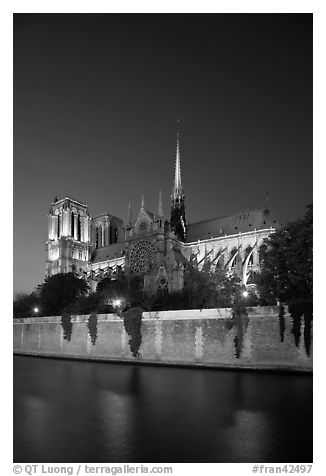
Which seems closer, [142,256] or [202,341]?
[202,341]

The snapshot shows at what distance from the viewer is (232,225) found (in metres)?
40.5

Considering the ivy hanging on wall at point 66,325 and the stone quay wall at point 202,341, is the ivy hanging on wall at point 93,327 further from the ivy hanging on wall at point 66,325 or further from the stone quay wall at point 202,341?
the ivy hanging on wall at point 66,325

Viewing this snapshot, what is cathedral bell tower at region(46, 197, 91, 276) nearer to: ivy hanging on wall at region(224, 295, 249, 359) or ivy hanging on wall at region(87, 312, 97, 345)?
ivy hanging on wall at region(87, 312, 97, 345)

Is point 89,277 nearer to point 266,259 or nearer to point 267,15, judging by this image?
point 266,259

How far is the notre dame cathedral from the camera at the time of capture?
3453cm

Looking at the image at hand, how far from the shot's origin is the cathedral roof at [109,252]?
50.3m

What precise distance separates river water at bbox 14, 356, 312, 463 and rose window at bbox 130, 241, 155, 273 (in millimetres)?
23111

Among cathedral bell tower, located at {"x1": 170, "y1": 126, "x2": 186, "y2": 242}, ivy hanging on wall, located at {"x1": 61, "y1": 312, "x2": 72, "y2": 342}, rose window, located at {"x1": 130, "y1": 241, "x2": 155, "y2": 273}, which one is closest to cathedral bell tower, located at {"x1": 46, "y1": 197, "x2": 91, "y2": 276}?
rose window, located at {"x1": 130, "y1": 241, "x2": 155, "y2": 273}

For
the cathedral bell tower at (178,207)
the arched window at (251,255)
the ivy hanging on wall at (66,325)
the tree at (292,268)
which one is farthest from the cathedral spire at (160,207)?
the tree at (292,268)

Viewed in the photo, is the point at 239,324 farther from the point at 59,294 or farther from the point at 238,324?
the point at 59,294

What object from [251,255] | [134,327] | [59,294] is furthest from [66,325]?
[251,255]

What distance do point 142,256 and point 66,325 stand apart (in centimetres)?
1622

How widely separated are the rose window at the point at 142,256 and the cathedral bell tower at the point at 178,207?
5.32 m
